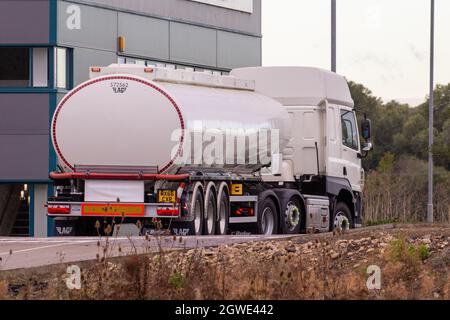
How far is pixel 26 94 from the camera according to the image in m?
42.5

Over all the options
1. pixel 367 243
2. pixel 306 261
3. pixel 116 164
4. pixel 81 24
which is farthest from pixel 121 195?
pixel 81 24

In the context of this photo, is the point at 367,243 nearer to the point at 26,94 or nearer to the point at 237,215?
the point at 237,215

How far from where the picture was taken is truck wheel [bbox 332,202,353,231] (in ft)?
114

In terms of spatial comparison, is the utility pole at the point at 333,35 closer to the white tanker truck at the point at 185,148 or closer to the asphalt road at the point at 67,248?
the white tanker truck at the point at 185,148

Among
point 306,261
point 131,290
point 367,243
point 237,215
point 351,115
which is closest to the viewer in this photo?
point 131,290

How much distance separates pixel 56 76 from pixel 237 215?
552 inches

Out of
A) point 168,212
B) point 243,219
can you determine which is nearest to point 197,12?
→ point 243,219

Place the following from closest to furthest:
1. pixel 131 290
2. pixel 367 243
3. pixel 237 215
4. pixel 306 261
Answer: pixel 131 290 < pixel 306 261 < pixel 367 243 < pixel 237 215

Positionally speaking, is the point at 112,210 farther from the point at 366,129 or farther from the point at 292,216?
the point at 366,129

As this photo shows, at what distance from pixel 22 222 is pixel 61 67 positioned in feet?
15.9

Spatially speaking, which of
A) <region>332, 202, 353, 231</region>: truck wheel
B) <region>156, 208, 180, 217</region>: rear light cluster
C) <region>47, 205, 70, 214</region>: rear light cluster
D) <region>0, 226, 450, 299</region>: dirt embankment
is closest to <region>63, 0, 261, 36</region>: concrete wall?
<region>332, 202, 353, 231</region>: truck wheel

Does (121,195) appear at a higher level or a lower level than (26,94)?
lower

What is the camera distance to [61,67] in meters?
42.8
